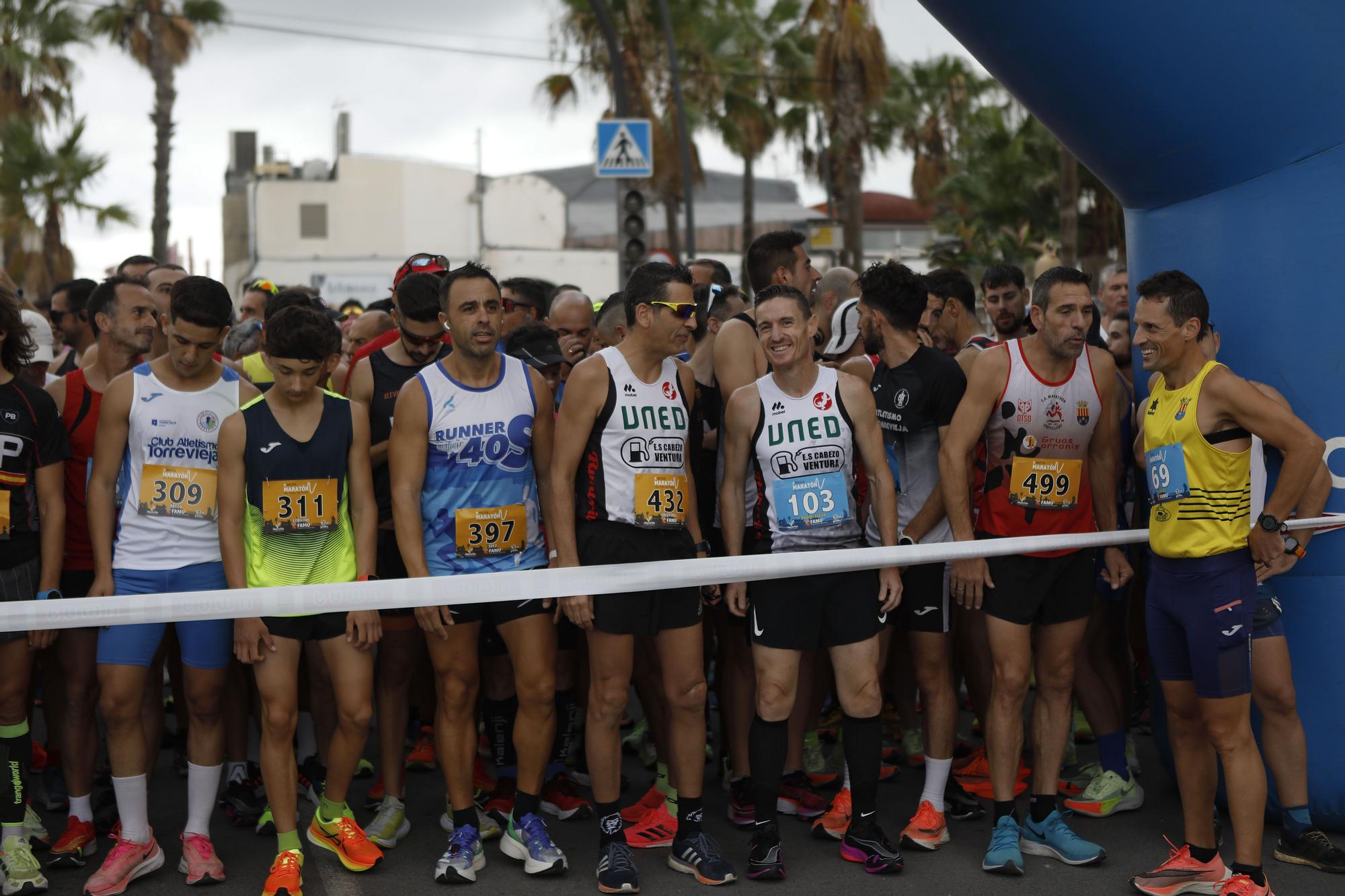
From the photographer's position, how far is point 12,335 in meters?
4.78

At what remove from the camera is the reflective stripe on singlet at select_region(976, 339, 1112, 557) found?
5039 mm

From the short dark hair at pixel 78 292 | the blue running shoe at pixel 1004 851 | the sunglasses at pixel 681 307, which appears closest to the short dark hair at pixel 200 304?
the sunglasses at pixel 681 307

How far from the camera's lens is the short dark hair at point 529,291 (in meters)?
7.56

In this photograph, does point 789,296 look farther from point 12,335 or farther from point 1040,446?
point 12,335

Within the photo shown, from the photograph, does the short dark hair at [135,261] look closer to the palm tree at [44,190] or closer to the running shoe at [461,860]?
the running shoe at [461,860]

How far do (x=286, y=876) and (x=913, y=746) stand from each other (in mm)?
2916

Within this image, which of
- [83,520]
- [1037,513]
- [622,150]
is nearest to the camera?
[1037,513]

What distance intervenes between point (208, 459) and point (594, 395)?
1.42 m

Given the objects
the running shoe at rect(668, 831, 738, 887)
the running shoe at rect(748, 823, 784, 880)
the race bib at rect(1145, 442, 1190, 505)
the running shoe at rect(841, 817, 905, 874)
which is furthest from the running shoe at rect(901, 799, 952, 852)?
the race bib at rect(1145, 442, 1190, 505)

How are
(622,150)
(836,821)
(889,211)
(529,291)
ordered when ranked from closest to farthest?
(836,821) → (529,291) → (622,150) → (889,211)

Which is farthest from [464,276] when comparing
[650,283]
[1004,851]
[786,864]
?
[1004,851]

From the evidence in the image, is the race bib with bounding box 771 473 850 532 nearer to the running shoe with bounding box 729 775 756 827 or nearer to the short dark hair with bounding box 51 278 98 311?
the running shoe with bounding box 729 775 756 827

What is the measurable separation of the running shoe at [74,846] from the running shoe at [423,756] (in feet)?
4.95

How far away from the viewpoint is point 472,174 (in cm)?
4975
